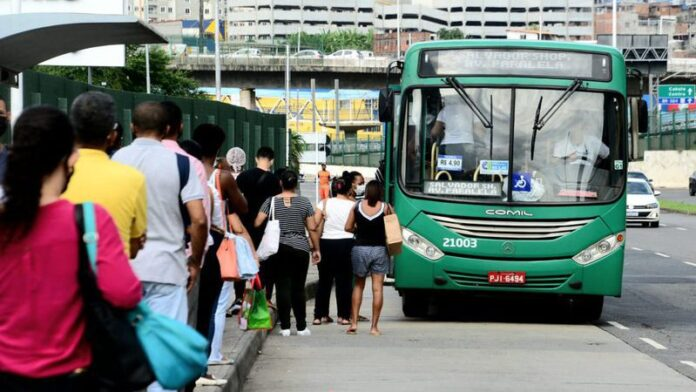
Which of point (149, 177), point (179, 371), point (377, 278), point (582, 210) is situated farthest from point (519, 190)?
point (179, 371)

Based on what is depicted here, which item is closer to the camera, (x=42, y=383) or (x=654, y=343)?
(x=42, y=383)

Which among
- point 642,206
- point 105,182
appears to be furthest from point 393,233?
point 642,206

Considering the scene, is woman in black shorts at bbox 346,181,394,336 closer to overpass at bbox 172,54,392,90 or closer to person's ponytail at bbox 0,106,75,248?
person's ponytail at bbox 0,106,75,248

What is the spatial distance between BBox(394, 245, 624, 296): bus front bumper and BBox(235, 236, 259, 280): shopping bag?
6619 mm

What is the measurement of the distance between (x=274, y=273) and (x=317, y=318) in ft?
7.61

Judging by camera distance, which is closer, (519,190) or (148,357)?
(148,357)

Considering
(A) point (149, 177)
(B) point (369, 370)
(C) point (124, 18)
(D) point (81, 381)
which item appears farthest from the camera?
(B) point (369, 370)

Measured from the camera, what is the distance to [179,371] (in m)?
5.30

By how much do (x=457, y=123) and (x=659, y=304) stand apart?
5.03 m

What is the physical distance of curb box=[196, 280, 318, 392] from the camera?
11156 millimetres

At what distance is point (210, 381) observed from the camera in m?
10.7

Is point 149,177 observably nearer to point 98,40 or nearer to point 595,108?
point 98,40

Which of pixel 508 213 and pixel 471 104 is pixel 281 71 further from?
pixel 508 213

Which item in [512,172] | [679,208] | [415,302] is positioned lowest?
[679,208]
